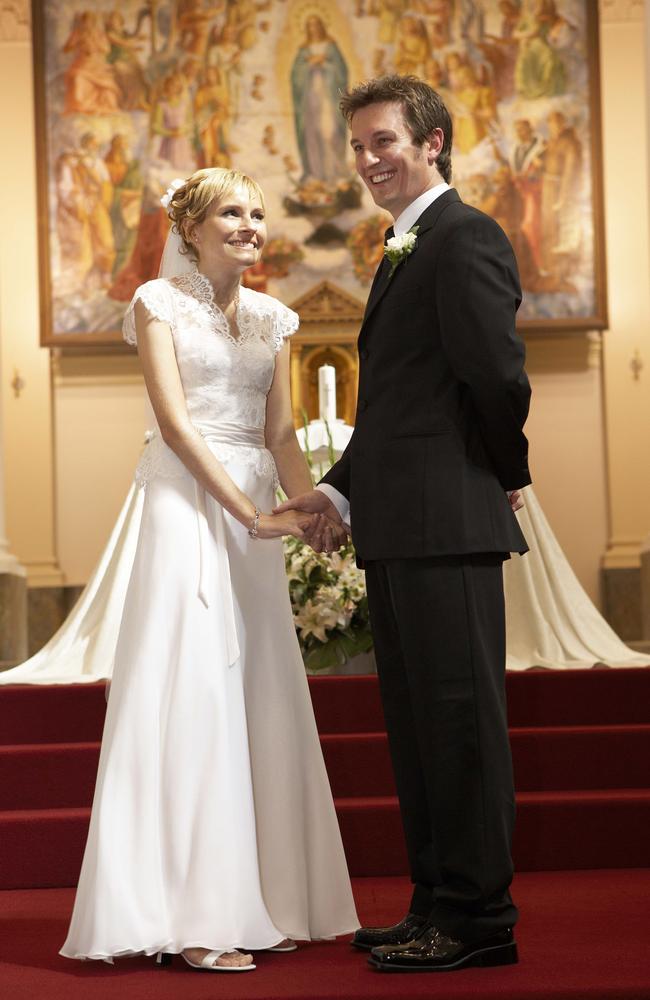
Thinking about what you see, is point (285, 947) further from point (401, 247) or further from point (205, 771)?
point (401, 247)

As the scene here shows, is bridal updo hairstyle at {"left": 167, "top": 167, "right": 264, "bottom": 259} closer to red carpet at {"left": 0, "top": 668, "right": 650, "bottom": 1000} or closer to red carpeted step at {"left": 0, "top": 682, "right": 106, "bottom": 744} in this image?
red carpet at {"left": 0, "top": 668, "right": 650, "bottom": 1000}

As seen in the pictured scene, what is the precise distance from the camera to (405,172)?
11.0 feet

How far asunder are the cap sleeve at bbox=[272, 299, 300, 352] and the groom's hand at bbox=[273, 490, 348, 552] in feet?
1.46

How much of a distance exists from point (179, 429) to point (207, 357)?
0.23 meters

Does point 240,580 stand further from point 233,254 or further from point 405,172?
point 405,172

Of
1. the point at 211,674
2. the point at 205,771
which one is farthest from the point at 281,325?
the point at 205,771

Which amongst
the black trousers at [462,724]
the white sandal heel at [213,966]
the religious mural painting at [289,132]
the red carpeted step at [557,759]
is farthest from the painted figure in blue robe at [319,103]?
the white sandal heel at [213,966]

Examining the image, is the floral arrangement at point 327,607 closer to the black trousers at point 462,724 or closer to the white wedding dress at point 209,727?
the white wedding dress at point 209,727

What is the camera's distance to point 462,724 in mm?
3125

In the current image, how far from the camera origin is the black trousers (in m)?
3.10

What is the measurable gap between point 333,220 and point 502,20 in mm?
2343

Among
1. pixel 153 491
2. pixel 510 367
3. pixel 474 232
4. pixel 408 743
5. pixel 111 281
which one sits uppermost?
pixel 111 281

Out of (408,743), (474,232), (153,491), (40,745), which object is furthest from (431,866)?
(40,745)

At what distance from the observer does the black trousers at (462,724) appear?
3104mm
